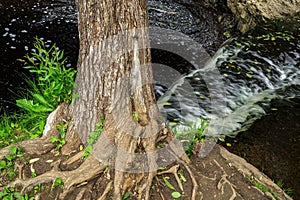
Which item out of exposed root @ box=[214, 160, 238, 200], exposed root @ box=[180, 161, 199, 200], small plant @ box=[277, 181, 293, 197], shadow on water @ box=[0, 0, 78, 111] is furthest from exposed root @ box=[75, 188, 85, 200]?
shadow on water @ box=[0, 0, 78, 111]

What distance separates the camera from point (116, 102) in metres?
2.76

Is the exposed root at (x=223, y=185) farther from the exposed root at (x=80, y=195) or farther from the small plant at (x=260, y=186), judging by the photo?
the exposed root at (x=80, y=195)

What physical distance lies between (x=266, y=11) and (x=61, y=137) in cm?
586

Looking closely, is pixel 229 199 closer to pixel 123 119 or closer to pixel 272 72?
pixel 123 119

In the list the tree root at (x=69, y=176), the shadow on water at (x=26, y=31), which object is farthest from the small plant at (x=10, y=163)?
the shadow on water at (x=26, y=31)

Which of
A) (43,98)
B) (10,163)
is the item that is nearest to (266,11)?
(43,98)

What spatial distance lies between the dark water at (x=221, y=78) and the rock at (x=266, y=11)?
2.36 ft

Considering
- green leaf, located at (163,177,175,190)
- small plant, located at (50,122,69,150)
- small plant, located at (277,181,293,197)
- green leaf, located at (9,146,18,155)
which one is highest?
small plant, located at (50,122,69,150)

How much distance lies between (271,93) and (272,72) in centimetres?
59

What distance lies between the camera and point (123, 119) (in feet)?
9.19

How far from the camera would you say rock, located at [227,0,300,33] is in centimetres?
Result: 720

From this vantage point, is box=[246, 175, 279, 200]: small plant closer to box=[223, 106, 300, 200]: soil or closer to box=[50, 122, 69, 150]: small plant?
box=[223, 106, 300, 200]: soil

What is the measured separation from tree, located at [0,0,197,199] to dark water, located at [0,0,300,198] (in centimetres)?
162

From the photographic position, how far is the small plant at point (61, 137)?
306cm
